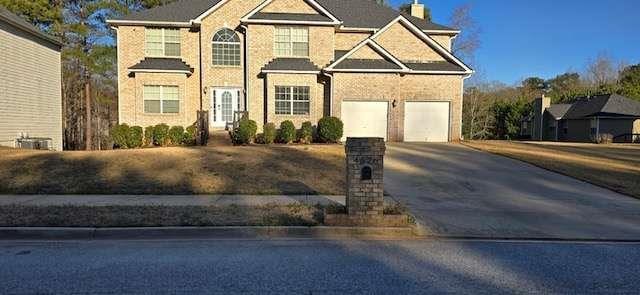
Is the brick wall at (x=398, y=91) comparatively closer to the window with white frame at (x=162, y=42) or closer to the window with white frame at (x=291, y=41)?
the window with white frame at (x=291, y=41)

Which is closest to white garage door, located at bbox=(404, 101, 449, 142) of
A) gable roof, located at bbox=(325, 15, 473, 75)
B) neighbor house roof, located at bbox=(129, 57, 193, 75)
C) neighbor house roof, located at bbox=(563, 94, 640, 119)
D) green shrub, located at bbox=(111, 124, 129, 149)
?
gable roof, located at bbox=(325, 15, 473, 75)

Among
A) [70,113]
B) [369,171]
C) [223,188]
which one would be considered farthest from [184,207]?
[70,113]

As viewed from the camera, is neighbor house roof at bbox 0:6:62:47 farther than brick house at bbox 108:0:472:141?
No

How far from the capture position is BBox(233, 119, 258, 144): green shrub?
2022 cm

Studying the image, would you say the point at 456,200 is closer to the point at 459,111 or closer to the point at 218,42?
the point at 459,111

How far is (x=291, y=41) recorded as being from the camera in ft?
78.0

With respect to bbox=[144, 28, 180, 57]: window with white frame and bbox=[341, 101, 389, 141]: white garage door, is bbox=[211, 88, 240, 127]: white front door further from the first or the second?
bbox=[341, 101, 389, 141]: white garage door

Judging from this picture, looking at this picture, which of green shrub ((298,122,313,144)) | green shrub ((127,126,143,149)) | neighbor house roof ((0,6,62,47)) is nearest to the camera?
neighbor house roof ((0,6,62,47))

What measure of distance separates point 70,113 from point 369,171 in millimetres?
40238

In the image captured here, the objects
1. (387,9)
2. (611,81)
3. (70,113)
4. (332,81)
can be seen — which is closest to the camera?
(332,81)

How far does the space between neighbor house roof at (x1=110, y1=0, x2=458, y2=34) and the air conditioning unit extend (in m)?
7.16

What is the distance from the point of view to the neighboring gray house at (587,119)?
40703mm

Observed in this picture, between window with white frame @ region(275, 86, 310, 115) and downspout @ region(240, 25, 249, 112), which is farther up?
downspout @ region(240, 25, 249, 112)

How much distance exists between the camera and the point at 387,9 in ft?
93.7
